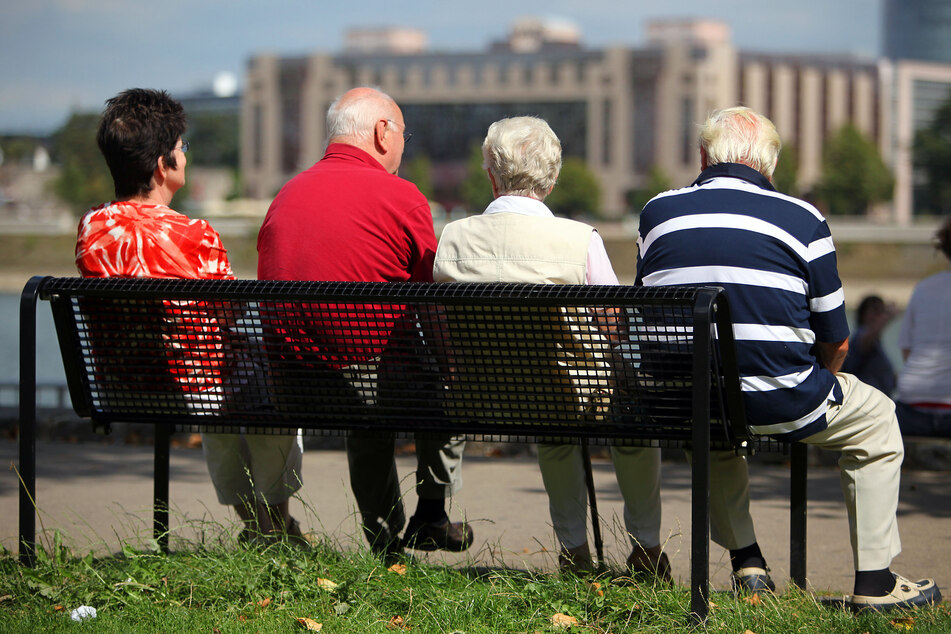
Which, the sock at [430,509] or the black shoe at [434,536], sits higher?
the sock at [430,509]

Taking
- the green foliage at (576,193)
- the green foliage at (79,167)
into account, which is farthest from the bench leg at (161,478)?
the green foliage at (79,167)

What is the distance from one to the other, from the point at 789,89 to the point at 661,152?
1944cm

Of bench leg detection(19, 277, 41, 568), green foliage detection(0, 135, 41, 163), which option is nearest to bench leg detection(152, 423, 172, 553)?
bench leg detection(19, 277, 41, 568)

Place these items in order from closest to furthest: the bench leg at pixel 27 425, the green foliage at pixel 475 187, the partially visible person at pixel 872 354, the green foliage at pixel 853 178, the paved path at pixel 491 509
Answer: the bench leg at pixel 27 425 → the paved path at pixel 491 509 → the partially visible person at pixel 872 354 → the green foliage at pixel 853 178 → the green foliage at pixel 475 187

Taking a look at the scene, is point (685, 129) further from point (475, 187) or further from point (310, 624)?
point (310, 624)

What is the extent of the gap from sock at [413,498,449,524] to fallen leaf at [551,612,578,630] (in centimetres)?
89

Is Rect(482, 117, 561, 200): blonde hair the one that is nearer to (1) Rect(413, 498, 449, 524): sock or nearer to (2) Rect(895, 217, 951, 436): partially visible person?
(1) Rect(413, 498, 449, 524): sock

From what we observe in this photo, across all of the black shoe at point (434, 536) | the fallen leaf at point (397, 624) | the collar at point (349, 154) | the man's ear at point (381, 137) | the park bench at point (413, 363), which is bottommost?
the black shoe at point (434, 536)

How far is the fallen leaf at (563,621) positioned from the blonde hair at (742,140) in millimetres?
1405

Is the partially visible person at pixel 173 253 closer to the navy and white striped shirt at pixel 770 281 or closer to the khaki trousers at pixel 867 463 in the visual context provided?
the navy and white striped shirt at pixel 770 281

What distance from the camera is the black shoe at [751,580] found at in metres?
3.45

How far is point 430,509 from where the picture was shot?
393 cm

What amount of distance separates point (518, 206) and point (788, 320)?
90 centimetres

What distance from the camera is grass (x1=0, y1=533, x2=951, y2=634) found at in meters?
3.08
